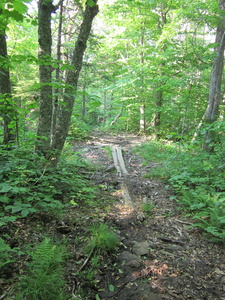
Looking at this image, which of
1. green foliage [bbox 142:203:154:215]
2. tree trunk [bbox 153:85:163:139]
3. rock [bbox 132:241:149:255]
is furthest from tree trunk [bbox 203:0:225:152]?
rock [bbox 132:241:149:255]

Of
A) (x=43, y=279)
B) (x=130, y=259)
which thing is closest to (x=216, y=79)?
(x=130, y=259)

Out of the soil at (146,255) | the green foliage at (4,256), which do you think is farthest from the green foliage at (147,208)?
the green foliage at (4,256)

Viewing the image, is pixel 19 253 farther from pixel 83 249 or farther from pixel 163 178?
pixel 163 178

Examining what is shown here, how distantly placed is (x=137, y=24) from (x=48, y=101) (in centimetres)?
1169

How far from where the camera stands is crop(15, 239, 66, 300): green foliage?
194 cm

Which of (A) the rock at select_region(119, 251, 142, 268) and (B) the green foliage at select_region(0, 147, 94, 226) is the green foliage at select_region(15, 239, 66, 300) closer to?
(B) the green foliage at select_region(0, 147, 94, 226)

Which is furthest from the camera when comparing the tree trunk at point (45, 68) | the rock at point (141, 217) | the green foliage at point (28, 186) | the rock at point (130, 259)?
the tree trunk at point (45, 68)

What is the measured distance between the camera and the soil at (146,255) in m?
2.44

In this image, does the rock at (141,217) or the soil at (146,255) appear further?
the rock at (141,217)

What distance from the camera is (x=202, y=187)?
5.08 metres

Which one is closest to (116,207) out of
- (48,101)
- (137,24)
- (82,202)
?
(82,202)

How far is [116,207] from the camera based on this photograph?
4.66m

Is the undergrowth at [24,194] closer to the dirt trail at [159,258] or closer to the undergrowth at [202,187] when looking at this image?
the dirt trail at [159,258]

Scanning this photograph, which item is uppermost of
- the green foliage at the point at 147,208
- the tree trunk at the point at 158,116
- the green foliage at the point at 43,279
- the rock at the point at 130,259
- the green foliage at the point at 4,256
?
the tree trunk at the point at 158,116
